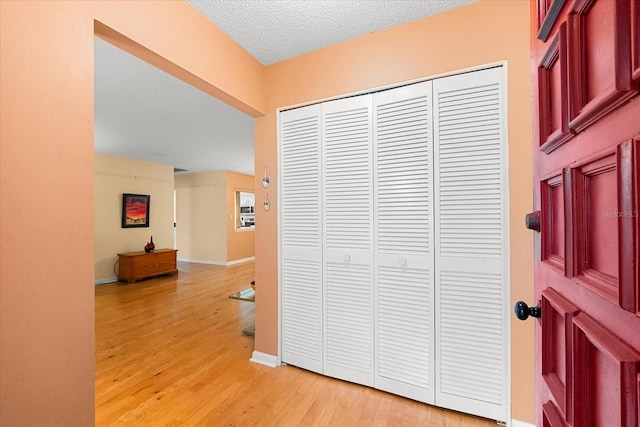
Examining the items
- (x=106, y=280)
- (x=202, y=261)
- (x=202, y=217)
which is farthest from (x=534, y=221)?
(x=202, y=261)

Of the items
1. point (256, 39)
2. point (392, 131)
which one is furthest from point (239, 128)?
point (392, 131)

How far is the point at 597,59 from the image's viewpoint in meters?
0.45

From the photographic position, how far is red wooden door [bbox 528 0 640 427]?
37cm

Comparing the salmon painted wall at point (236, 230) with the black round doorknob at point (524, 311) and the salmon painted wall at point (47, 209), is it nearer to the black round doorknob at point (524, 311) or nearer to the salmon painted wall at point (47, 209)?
the salmon painted wall at point (47, 209)

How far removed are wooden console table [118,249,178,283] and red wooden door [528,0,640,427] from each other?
6.15 m

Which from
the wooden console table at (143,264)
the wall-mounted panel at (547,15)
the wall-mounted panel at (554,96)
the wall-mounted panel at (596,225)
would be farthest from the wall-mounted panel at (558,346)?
the wooden console table at (143,264)

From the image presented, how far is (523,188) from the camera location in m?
1.51

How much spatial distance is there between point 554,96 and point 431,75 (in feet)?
4.08

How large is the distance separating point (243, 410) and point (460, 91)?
7.79 feet

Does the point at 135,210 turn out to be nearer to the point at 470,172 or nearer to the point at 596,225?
the point at 470,172

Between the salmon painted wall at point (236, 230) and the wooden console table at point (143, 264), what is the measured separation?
159 cm

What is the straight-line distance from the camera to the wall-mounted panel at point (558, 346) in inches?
21.1

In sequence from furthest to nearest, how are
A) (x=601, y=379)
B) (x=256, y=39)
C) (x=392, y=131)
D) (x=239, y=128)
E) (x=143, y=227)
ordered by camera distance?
(x=143, y=227), (x=239, y=128), (x=256, y=39), (x=392, y=131), (x=601, y=379)

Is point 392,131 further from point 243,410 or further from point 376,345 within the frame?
point 243,410
